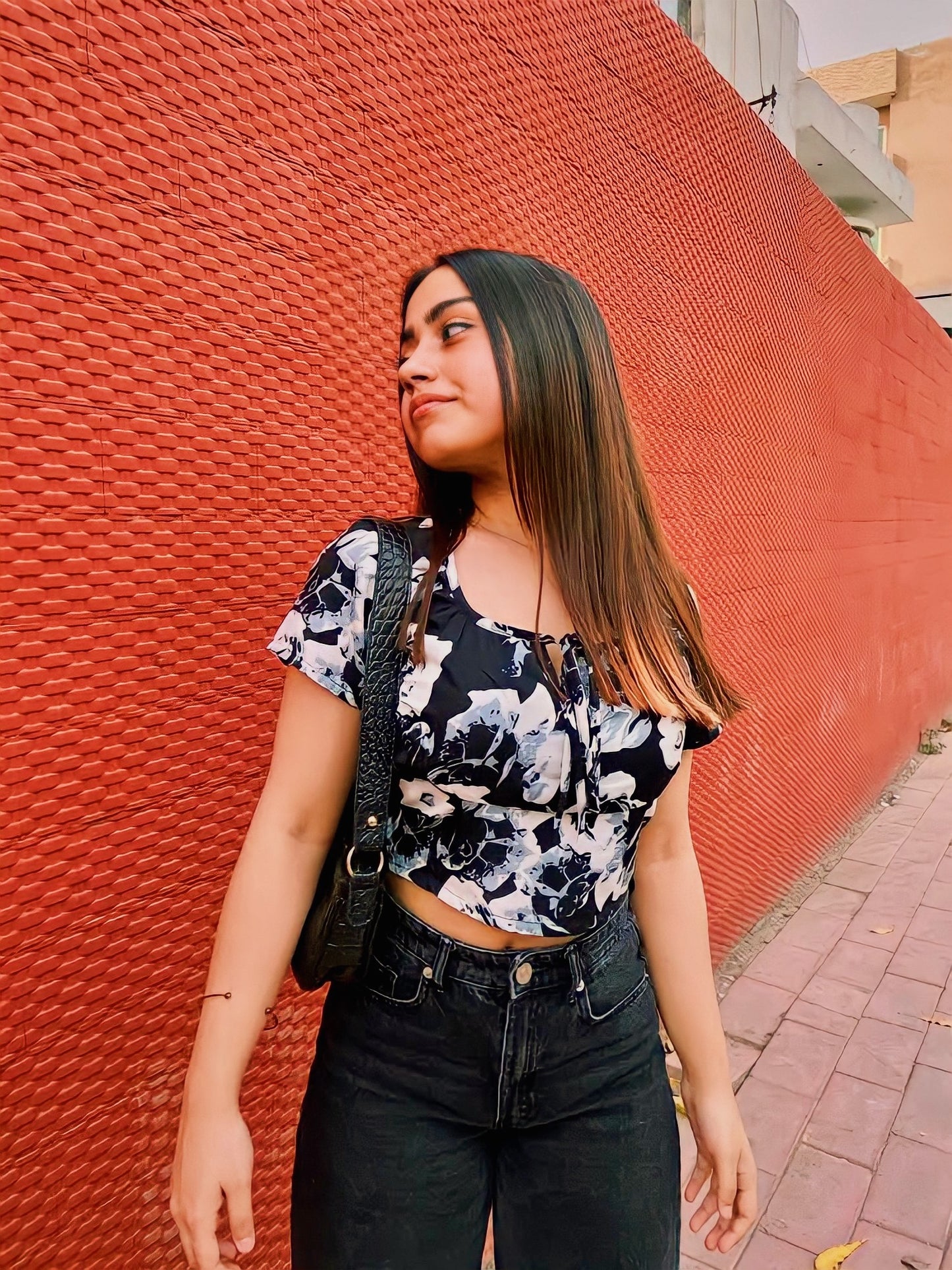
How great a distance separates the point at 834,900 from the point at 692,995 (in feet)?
10.6

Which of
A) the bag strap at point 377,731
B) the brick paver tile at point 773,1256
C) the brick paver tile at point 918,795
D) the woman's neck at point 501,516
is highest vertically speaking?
the woman's neck at point 501,516

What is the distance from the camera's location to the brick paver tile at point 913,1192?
2137 millimetres

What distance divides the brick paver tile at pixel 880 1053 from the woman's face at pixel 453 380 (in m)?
2.62

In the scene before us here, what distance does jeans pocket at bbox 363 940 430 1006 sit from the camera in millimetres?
1022

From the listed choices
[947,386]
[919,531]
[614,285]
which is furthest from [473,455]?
[947,386]

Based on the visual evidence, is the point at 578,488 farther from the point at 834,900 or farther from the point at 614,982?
the point at 834,900

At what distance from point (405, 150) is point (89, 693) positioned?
48.0 inches

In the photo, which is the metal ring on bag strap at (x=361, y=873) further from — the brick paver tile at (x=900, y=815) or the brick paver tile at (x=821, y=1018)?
the brick paver tile at (x=900, y=815)

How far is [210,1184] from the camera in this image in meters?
0.91

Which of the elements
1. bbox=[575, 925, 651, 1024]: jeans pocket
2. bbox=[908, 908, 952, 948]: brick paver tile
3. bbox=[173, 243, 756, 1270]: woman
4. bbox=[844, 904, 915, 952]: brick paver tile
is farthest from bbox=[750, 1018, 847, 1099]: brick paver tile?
bbox=[575, 925, 651, 1024]: jeans pocket

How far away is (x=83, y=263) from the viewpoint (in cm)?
113

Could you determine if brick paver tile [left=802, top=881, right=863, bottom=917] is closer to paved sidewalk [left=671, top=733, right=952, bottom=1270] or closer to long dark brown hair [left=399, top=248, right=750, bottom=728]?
paved sidewalk [left=671, top=733, right=952, bottom=1270]

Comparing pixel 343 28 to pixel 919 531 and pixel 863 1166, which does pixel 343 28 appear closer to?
pixel 863 1166

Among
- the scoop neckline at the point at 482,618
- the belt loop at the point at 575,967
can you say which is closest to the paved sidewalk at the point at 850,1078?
the belt loop at the point at 575,967
